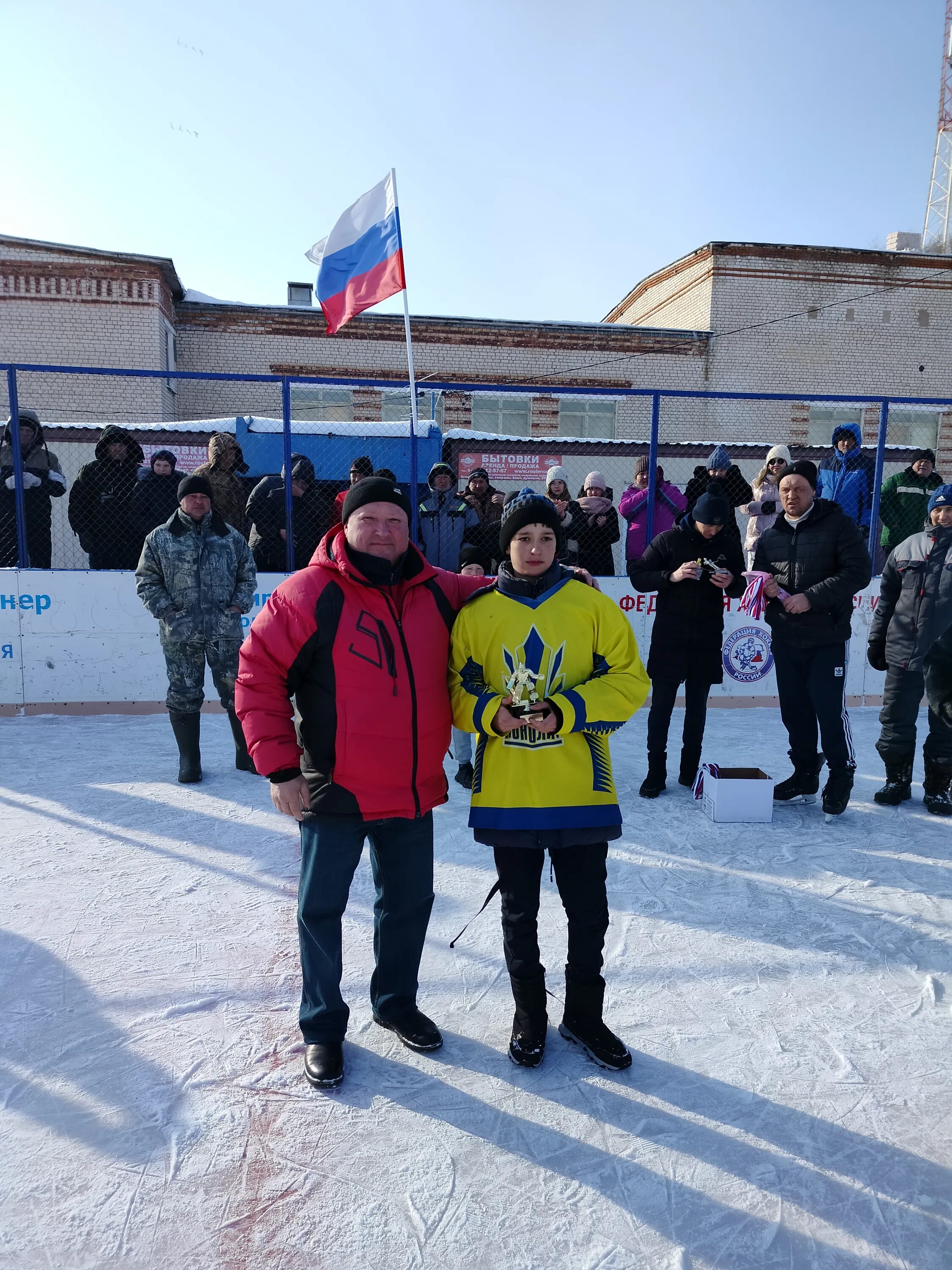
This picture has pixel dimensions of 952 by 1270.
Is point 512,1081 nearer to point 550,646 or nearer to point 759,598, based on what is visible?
point 550,646

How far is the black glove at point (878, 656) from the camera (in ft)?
15.3

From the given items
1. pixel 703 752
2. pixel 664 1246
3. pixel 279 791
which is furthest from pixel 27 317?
pixel 664 1246

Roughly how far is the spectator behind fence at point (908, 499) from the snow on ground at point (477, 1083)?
482cm

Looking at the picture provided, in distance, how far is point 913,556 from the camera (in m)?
4.49

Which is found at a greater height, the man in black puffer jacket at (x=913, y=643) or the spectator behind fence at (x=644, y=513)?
the spectator behind fence at (x=644, y=513)

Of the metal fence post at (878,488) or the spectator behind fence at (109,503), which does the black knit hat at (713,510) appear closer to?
the metal fence post at (878,488)

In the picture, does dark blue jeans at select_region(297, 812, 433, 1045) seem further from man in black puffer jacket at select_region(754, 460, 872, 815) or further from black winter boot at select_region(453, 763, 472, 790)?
man in black puffer jacket at select_region(754, 460, 872, 815)

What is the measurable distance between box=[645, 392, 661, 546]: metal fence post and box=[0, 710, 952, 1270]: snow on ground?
3.96 metres

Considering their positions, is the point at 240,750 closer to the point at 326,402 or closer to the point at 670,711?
the point at 670,711

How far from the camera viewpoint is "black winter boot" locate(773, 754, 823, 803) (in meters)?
4.72

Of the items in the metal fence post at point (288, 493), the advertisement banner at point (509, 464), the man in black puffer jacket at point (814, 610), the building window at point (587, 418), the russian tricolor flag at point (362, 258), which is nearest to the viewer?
the man in black puffer jacket at point (814, 610)

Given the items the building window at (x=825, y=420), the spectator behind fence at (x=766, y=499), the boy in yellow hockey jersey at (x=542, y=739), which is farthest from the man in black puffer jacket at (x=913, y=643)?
the building window at (x=825, y=420)

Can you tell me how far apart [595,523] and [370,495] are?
523 cm

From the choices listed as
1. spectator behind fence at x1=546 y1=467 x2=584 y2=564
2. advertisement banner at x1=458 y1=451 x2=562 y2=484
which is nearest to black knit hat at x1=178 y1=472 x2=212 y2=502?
spectator behind fence at x1=546 y1=467 x2=584 y2=564
